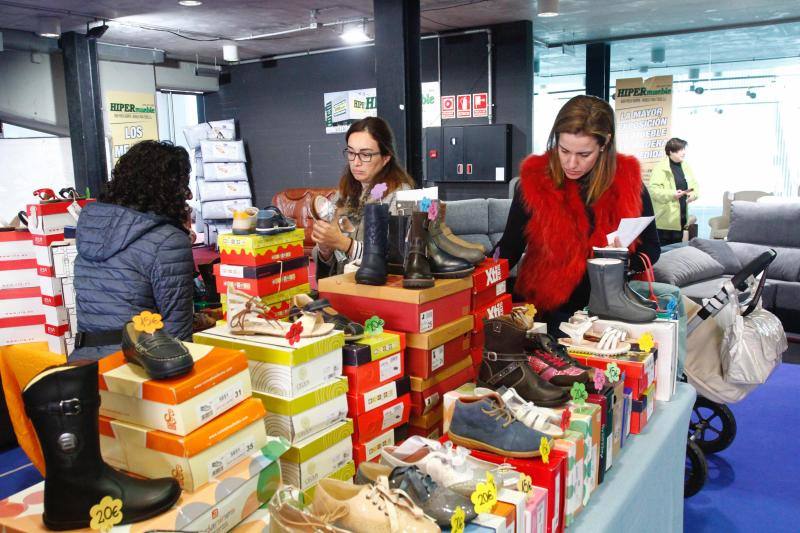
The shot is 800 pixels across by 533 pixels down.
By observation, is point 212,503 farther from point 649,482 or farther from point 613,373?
point 649,482

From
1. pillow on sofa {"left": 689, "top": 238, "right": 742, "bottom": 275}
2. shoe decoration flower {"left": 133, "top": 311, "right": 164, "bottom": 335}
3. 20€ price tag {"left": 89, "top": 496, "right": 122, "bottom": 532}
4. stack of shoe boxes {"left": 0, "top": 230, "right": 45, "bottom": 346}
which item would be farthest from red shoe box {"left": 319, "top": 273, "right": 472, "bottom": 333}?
pillow on sofa {"left": 689, "top": 238, "right": 742, "bottom": 275}

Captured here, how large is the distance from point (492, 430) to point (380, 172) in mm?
1471

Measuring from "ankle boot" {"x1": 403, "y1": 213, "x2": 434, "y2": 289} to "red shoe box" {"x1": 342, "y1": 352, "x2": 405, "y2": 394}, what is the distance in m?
0.20

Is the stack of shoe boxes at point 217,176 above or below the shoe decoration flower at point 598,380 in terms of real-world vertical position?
above

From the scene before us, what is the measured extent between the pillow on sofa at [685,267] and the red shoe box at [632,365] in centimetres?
314

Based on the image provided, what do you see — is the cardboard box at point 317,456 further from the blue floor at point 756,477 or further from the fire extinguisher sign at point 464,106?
the fire extinguisher sign at point 464,106

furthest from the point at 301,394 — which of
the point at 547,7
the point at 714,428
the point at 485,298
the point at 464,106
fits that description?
the point at 464,106

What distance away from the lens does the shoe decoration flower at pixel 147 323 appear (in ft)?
4.15

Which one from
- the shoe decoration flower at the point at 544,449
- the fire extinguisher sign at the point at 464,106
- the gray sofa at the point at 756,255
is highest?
the fire extinguisher sign at the point at 464,106

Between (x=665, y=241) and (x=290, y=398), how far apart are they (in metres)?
7.45

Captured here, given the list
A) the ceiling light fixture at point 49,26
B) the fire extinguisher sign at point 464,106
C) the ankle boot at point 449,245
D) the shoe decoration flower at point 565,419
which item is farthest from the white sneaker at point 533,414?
the ceiling light fixture at point 49,26

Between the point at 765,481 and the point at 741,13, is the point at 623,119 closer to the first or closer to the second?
the point at 741,13

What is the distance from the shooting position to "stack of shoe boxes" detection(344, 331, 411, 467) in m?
1.56

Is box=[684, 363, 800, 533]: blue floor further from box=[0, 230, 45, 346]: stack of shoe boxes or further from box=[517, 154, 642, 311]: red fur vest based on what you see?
box=[0, 230, 45, 346]: stack of shoe boxes
